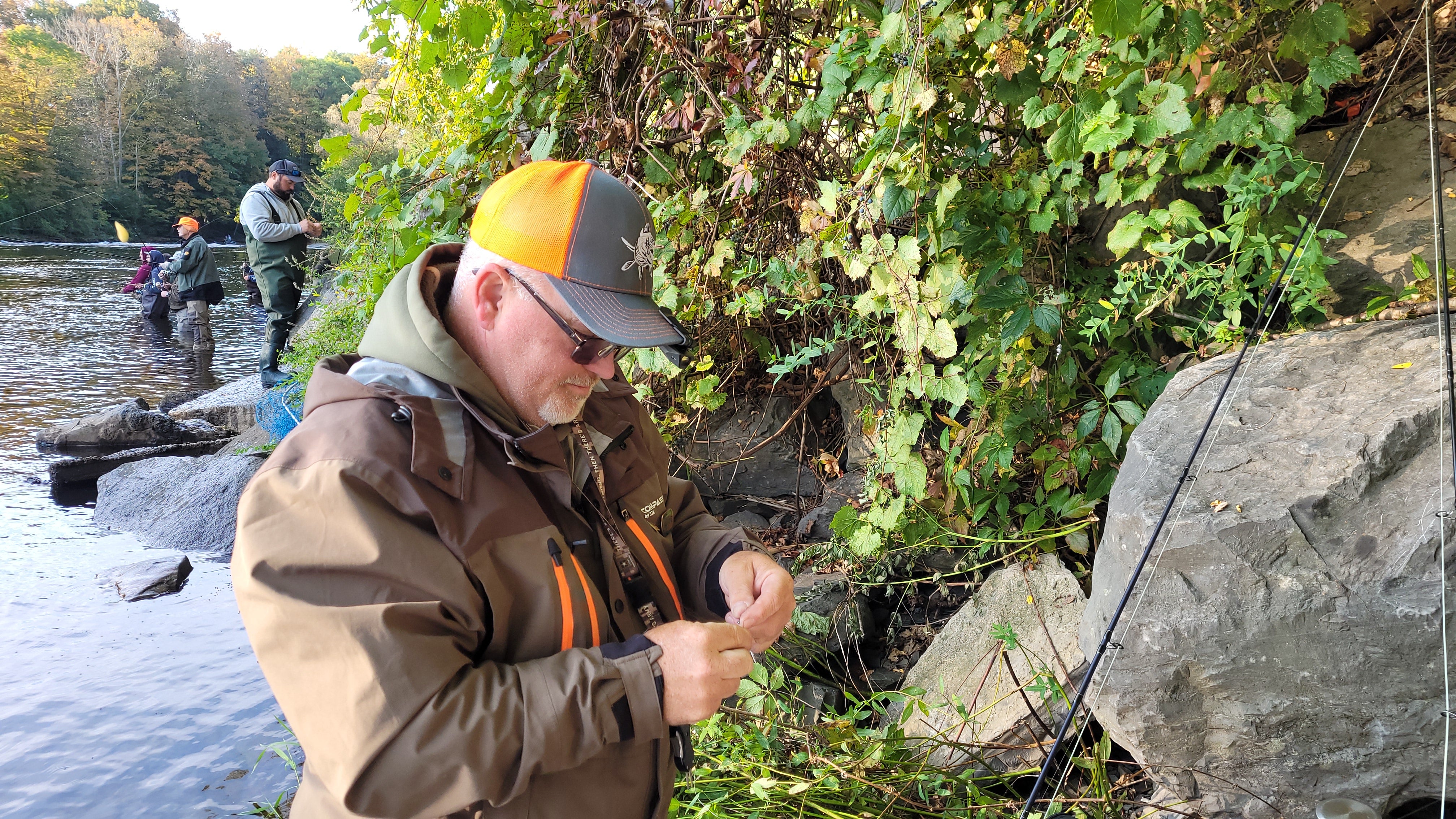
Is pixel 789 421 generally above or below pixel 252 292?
above

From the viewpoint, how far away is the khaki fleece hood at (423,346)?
4.15 ft

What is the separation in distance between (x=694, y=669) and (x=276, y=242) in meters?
7.75

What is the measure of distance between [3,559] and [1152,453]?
20.5 ft

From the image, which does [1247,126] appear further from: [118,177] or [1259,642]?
[118,177]

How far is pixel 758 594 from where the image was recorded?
5.19 feet

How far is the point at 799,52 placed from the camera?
2928 mm

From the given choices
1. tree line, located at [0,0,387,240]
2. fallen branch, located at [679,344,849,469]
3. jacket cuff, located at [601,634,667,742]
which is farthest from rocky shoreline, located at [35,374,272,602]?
tree line, located at [0,0,387,240]

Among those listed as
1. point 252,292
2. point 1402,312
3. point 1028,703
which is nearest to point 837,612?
point 1028,703

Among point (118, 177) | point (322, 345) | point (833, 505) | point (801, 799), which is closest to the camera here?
point (801, 799)

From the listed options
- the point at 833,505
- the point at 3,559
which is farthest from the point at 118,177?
the point at 833,505

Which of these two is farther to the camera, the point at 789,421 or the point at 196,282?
the point at 196,282

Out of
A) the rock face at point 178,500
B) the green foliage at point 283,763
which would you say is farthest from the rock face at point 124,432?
the green foliage at point 283,763

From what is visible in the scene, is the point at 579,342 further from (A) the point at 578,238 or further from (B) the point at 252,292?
(B) the point at 252,292

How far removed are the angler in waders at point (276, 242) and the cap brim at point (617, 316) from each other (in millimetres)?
7273
